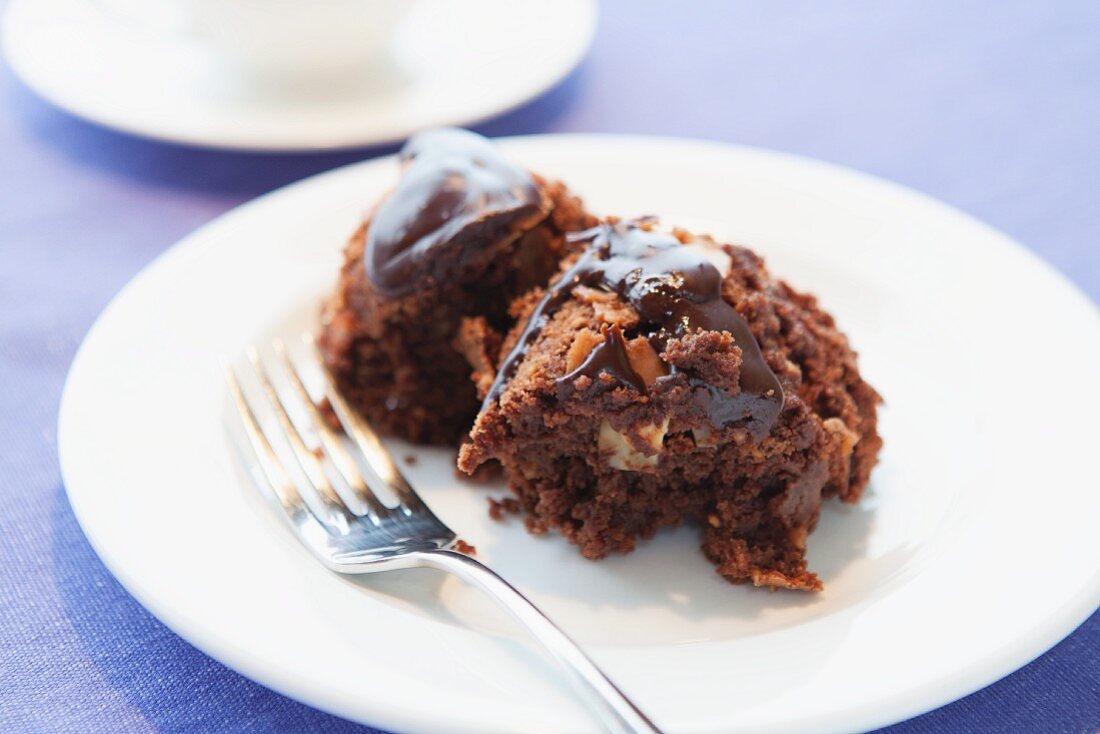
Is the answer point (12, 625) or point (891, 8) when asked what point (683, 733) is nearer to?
point (12, 625)

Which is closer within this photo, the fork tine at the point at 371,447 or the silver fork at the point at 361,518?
the silver fork at the point at 361,518

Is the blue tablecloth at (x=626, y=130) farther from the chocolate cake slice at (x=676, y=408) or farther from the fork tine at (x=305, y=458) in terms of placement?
the chocolate cake slice at (x=676, y=408)

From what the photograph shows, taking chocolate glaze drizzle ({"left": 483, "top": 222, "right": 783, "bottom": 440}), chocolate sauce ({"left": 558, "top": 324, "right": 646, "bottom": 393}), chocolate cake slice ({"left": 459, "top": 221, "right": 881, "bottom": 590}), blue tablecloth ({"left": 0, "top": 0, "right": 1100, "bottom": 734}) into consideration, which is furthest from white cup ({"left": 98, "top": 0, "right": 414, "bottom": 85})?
chocolate sauce ({"left": 558, "top": 324, "right": 646, "bottom": 393})

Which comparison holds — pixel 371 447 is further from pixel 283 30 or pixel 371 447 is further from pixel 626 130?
pixel 626 130

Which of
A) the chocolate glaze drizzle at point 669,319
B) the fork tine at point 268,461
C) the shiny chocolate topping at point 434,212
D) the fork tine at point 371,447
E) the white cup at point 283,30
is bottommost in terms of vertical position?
the fork tine at point 371,447

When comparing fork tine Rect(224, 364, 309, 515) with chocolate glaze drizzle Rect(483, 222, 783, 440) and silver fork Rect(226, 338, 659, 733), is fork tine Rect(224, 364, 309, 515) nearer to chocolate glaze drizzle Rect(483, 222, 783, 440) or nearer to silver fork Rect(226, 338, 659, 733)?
silver fork Rect(226, 338, 659, 733)

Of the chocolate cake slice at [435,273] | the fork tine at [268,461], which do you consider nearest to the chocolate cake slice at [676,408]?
the chocolate cake slice at [435,273]
